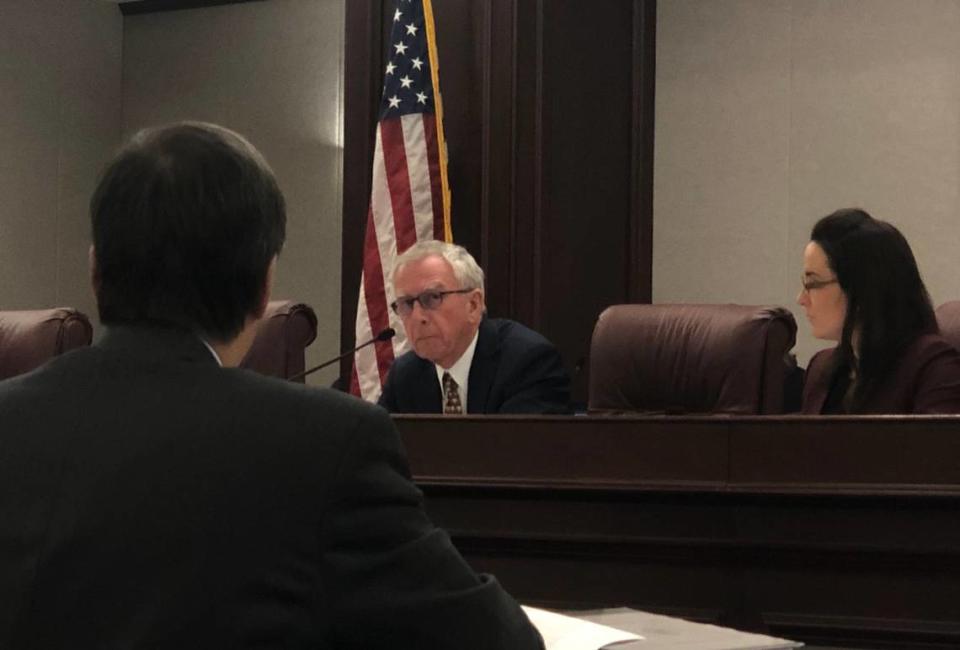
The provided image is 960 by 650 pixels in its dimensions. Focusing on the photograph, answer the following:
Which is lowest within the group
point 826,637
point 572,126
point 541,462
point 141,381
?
point 826,637

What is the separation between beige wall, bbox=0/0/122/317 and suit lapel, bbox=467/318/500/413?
3.69 m

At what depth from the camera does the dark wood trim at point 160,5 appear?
7.64 metres

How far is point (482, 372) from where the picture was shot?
14.4 feet

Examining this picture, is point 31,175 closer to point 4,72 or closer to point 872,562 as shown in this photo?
point 4,72

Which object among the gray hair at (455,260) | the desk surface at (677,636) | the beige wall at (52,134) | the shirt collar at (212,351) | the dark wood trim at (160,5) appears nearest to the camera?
the shirt collar at (212,351)

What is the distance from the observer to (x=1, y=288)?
23.9ft

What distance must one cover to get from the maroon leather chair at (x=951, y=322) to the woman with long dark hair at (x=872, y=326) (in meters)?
0.12

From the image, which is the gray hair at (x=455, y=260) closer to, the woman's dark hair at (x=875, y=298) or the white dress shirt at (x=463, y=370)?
the white dress shirt at (x=463, y=370)

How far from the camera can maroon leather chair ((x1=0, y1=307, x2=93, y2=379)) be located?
14.3ft

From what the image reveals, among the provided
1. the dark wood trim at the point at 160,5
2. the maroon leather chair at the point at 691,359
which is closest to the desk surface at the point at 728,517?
the maroon leather chair at the point at 691,359

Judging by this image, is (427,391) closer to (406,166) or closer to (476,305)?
(476,305)

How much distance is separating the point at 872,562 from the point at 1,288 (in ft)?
18.2

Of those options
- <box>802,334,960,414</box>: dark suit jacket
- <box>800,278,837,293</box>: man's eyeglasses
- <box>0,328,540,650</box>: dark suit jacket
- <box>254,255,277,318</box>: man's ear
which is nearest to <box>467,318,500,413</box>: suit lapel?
<box>800,278,837,293</box>: man's eyeglasses

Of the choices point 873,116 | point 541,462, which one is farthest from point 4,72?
point 541,462
